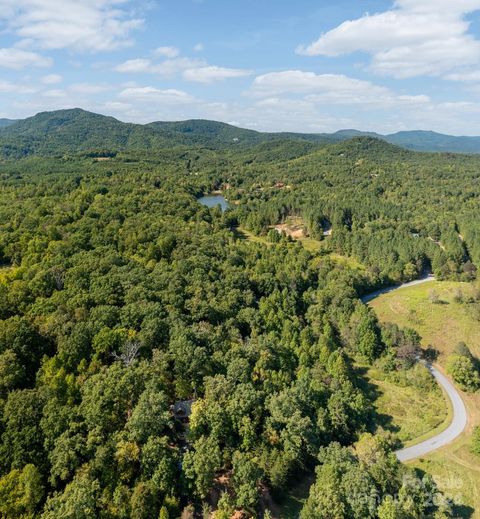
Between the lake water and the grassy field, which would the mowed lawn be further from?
the lake water

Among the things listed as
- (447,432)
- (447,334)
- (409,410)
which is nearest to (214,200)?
(447,334)

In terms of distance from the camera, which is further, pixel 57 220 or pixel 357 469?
pixel 57 220

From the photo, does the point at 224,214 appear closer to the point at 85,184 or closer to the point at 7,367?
the point at 85,184

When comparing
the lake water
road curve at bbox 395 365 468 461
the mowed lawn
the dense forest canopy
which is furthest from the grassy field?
the lake water

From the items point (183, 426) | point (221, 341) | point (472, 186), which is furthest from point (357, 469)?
point (472, 186)

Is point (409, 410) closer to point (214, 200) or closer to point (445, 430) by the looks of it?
point (445, 430)

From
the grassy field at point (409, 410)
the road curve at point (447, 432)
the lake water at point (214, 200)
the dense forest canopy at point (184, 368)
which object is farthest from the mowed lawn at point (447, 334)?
the lake water at point (214, 200)
